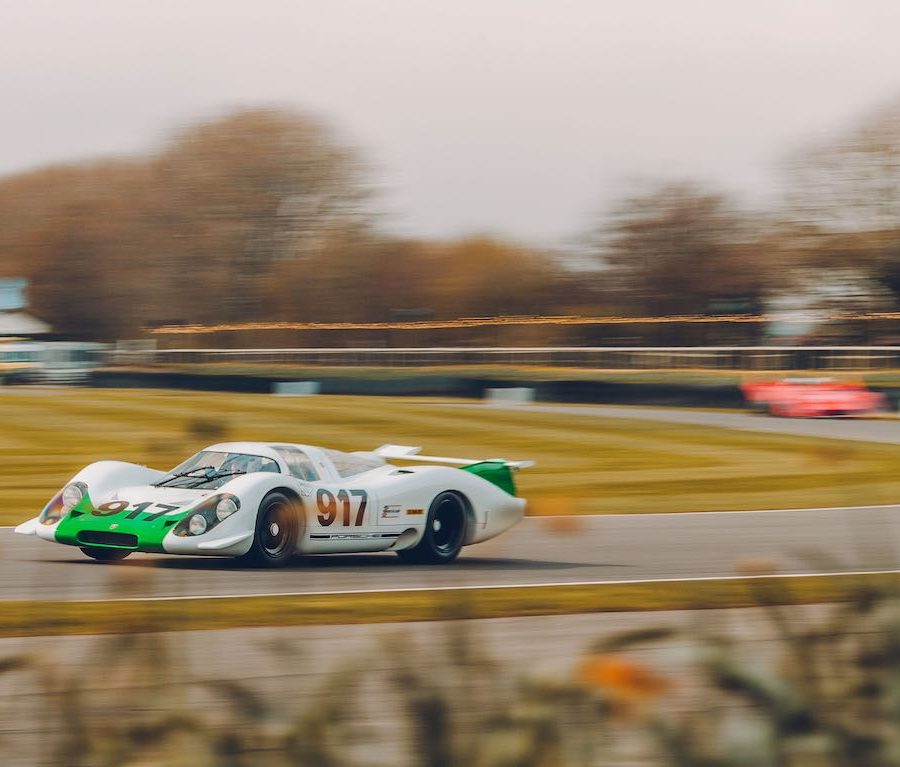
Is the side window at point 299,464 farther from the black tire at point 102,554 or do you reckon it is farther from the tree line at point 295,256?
the tree line at point 295,256

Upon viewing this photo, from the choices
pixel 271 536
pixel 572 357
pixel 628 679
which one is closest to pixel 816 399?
pixel 572 357

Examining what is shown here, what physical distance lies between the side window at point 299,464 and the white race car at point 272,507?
0.01 m

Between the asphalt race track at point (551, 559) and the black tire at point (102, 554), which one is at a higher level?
the black tire at point (102, 554)

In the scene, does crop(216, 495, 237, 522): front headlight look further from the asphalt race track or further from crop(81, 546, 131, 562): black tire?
crop(81, 546, 131, 562): black tire

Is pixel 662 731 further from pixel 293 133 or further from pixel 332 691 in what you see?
pixel 293 133

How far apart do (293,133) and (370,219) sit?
7.60m

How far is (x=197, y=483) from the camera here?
1102cm

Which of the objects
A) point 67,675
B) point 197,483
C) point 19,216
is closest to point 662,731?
point 67,675

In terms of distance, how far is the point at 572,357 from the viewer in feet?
170

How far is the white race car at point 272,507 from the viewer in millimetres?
10539

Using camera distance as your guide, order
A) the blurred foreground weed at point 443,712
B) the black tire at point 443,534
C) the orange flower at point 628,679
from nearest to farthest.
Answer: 1. the orange flower at point 628,679
2. the blurred foreground weed at point 443,712
3. the black tire at point 443,534

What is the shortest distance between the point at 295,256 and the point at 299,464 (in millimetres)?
58952

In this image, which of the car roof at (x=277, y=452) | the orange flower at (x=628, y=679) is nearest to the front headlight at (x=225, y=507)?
the car roof at (x=277, y=452)

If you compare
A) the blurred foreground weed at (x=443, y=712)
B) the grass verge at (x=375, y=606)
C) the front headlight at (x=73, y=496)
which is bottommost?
the grass verge at (x=375, y=606)
